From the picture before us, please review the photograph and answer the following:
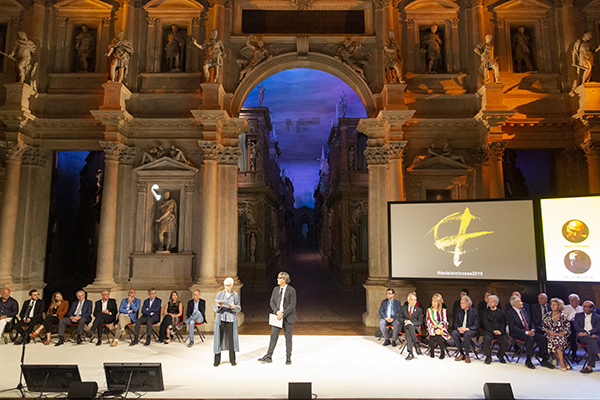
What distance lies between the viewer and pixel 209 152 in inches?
415

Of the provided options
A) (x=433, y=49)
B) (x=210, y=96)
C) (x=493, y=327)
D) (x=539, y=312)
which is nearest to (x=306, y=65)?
(x=210, y=96)

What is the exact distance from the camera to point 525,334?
7.16 m

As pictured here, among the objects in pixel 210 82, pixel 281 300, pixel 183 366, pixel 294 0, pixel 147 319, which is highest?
pixel 294 0

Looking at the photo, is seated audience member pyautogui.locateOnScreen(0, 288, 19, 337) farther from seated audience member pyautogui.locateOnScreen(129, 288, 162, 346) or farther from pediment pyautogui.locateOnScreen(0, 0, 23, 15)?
pediment pyautogui.locateOnScreen(0, 0, 23, 15)

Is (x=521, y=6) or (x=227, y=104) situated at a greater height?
(x=521, y=6)

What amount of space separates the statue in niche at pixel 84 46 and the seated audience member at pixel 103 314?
7268 millimetres

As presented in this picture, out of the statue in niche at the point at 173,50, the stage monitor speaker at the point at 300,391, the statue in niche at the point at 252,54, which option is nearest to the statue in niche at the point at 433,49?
the statue in niche at the point at 252,54

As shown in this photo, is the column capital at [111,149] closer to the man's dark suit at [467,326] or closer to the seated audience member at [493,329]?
the man's dark suit at [467,326]

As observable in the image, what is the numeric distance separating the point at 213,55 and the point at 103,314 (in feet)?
24.5

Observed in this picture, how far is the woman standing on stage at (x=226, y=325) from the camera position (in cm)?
678

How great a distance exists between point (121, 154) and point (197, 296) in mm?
5006

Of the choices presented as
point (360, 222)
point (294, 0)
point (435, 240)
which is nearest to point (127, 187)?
point (294, 0)

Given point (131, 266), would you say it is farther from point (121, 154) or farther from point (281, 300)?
point (281, 300)

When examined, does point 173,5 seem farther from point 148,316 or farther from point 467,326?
point 467,326
